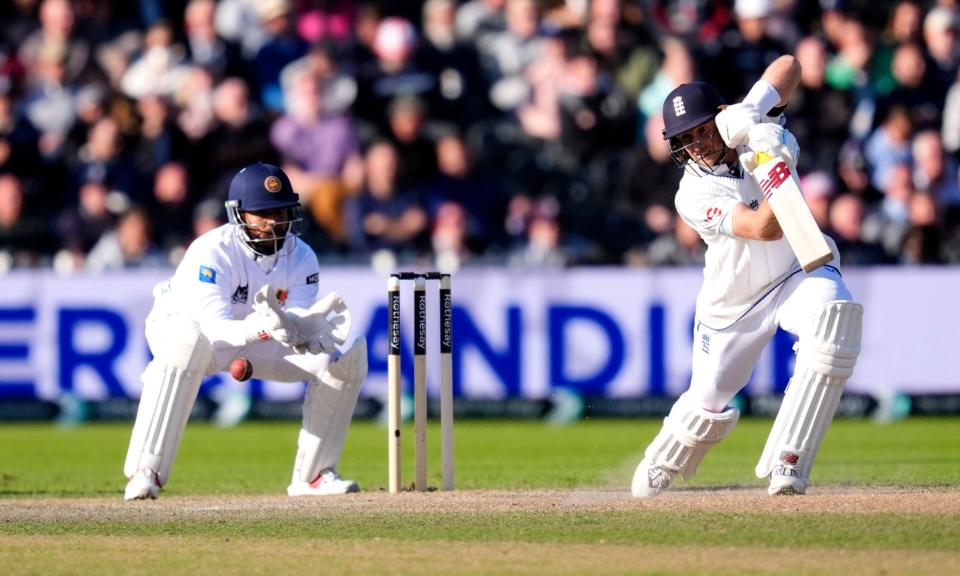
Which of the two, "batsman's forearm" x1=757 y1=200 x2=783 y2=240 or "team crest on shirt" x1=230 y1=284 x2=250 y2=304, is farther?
"team crest on shirt" x1=230 y1=284 x2=250 y2=304

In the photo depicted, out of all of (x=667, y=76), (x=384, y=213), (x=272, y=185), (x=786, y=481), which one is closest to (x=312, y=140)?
(x=384, y=213)

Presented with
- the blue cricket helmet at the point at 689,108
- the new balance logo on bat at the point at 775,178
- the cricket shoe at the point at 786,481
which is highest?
the blue cricket helmet at the point at 689,108

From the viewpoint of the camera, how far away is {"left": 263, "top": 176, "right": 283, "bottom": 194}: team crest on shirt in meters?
9.89

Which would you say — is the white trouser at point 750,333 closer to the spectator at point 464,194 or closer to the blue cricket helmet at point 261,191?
the blue cricket helmet at point 261,191

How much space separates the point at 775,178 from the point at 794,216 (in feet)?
0.75

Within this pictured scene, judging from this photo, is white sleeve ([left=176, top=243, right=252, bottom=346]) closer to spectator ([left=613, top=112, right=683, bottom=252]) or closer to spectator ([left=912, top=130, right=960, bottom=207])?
spectator ([left=613, top=112, right=683, bottom=252])

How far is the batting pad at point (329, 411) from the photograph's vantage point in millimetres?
10062

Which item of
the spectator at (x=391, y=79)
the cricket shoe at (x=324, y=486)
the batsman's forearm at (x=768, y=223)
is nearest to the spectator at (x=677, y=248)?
the spectator at (x=391, y=79)

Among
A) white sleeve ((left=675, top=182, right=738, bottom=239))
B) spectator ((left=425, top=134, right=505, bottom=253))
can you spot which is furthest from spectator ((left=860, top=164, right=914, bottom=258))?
white sleeve ((left=675, top=182, right=738, bottom=239))

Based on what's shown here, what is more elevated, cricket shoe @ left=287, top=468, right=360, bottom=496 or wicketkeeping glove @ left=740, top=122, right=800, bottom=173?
wicketkeeping glove @ left=740, top=122, right=800, bottom=173

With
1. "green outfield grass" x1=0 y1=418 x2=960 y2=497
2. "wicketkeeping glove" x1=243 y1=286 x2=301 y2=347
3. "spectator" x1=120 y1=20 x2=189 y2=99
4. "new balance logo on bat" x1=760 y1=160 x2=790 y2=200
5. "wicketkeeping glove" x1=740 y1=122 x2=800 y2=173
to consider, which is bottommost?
"green outfield grass" x1=0 y1=418 x2=960 y2=497

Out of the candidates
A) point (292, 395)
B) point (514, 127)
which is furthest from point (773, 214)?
point (514, 127)

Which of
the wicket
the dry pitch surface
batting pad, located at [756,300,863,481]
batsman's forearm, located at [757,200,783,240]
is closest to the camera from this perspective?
the dry pitch surface

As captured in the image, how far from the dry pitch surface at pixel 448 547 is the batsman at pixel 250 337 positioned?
0.45 meters
